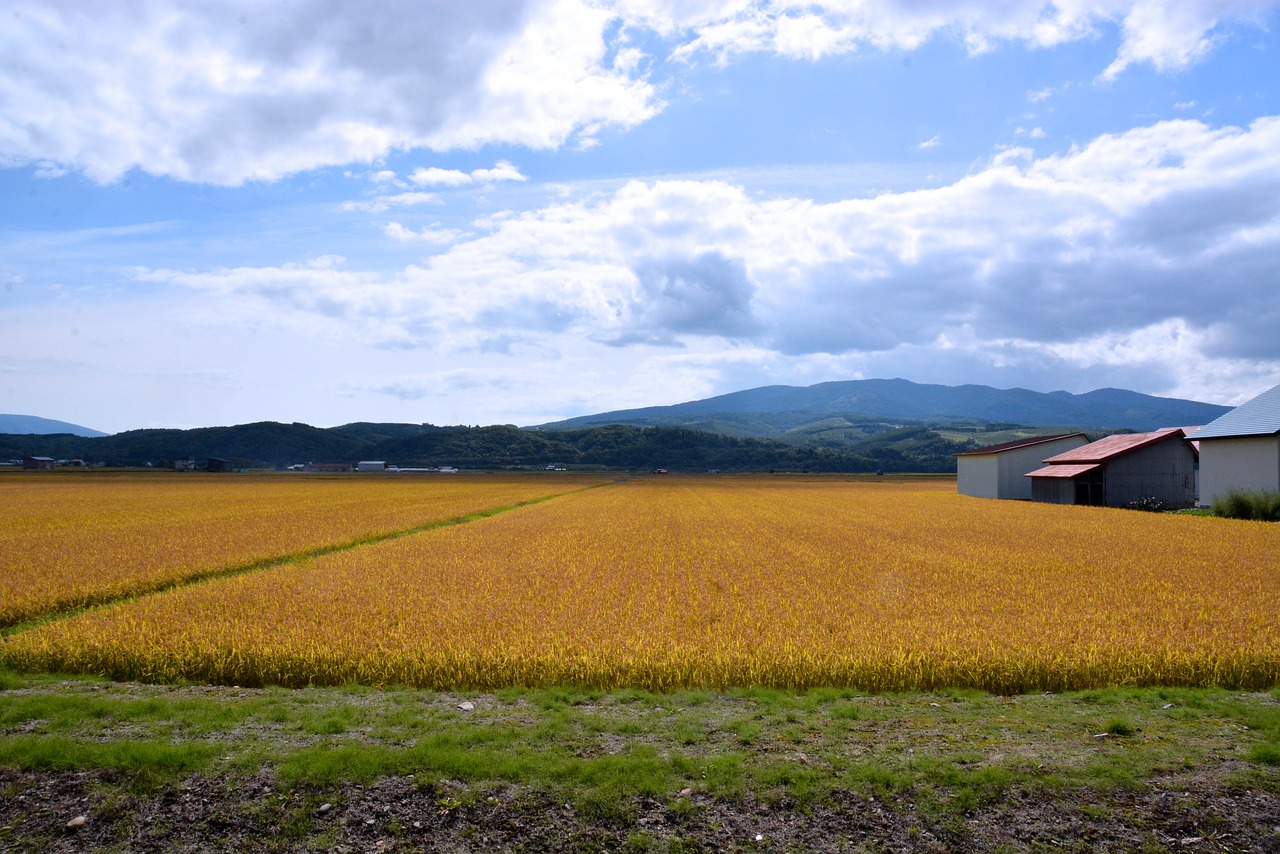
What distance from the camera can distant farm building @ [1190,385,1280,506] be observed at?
36.4 metres

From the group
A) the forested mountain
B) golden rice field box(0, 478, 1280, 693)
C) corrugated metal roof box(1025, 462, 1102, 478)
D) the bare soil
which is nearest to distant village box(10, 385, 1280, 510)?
corrugated metal roof box(1025, 462, 1102, 478)

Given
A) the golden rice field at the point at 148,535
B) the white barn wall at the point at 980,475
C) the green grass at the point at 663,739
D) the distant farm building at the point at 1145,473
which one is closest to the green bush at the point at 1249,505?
the distant farm building at the point at 1145,473

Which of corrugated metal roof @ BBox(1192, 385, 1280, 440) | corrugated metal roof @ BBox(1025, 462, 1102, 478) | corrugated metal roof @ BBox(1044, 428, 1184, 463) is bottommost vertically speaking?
corrugated metal roof @ BBox(1025, 462, 1102, 478)

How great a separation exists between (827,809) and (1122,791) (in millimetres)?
2628

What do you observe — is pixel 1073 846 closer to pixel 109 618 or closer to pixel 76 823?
pixel 76 823

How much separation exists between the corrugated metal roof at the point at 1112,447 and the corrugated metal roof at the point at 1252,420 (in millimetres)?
4186

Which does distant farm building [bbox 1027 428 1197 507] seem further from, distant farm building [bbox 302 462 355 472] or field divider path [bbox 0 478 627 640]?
distant farm building [bbox 302 462 355 472]

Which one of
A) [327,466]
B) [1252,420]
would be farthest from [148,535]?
[327,466]

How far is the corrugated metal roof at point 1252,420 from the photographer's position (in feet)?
121

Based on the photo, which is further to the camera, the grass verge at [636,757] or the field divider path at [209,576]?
the field divider path at [209,576]

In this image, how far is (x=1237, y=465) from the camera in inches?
1517

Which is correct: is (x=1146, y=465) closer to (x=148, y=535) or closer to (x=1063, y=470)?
(x=1063, y=470)

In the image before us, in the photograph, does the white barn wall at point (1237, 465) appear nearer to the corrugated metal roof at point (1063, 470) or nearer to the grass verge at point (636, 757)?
the corrugated metal roof at point (1063, 470)

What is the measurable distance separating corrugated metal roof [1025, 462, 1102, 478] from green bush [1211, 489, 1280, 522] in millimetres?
8816
